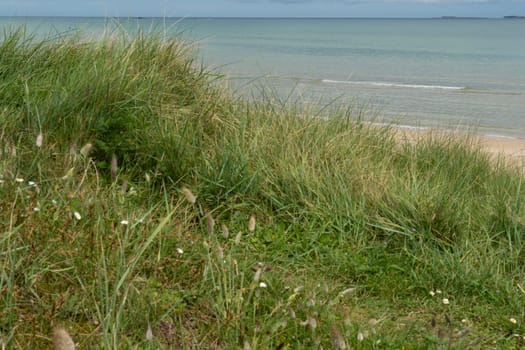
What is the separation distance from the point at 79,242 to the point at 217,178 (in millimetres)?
1781

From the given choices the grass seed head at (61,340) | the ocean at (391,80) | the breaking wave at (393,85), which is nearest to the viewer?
the grass seed head at (61,340)

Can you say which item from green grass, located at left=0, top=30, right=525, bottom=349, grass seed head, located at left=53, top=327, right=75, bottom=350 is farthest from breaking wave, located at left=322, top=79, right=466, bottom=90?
grass seed head, located at left=53, top=327, right=75, bottom=350

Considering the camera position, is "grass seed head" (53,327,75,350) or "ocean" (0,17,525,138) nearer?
"grass seed head" (53,327,75,350)

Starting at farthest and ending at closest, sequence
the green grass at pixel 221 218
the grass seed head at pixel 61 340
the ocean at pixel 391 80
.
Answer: the ocean at pixel 391 80 < the green grass at pixel 221 218 < the grass seed head at pixel 61 340

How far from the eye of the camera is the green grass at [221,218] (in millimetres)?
2658

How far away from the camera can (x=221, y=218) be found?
14.7 feet

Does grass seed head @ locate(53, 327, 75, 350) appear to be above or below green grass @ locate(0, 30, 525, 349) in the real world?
above

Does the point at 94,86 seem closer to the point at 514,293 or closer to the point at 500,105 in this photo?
the point at 514,293

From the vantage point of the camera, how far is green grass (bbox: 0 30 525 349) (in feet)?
8.72

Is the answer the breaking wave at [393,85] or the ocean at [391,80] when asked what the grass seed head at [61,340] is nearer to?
the ocean at [391,80]

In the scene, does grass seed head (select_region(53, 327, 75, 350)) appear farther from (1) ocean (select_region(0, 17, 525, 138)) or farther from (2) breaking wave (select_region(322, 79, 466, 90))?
(2) breaking wave (select_region(322, 79, 466, 90))

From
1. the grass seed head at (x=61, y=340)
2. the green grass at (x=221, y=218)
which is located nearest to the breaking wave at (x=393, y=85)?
the green grass at (x=221, y=218)

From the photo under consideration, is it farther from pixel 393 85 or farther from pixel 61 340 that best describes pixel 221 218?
pixel 393 85

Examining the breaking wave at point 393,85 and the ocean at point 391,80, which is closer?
the ocean at point 391,80
